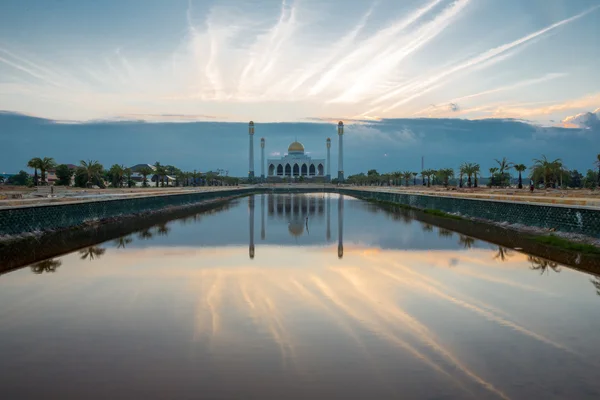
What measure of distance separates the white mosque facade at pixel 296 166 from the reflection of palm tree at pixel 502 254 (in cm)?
13582

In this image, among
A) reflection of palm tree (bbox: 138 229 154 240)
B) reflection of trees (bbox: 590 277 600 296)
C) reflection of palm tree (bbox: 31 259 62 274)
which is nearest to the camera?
reflection of trees (bbox: 590 277 600 296)

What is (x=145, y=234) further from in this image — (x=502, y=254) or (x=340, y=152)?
(x=340, y=152)

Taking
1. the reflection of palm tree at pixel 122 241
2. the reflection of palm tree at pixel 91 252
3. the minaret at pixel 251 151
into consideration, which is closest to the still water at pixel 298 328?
the reflection of palm tree at pixel 91 252

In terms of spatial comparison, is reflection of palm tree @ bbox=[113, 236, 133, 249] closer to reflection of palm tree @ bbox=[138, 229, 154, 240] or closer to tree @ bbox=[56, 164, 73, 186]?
reflection of palm tree @ bbox=[138, 229, 154, 240]

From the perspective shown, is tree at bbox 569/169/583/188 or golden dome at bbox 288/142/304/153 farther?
golden dome at bbox 288/142/304/153

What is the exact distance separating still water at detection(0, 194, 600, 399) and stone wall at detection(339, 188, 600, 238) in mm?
4005

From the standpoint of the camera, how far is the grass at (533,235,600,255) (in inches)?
634

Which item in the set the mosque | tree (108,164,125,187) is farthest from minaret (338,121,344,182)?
tree (108,164,125,187)

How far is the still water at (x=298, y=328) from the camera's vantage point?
5.94 meters

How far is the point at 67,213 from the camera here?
2342 cm

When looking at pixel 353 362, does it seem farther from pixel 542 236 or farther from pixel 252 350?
pixel 542 236

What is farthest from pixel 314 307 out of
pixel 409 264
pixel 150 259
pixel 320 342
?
pixel 150 259

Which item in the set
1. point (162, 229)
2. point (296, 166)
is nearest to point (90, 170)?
point (162, 229)

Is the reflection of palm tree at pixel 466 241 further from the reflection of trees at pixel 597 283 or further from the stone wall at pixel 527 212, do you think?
the reflection of trees at pixel 597 283
